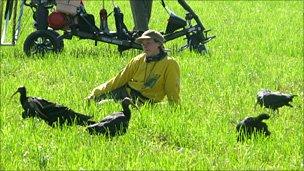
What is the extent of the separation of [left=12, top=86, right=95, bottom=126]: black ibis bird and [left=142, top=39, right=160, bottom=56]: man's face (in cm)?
134

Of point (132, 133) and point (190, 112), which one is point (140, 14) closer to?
point (190, 112)

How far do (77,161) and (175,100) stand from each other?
8.16 feet

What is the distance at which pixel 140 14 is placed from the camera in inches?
520

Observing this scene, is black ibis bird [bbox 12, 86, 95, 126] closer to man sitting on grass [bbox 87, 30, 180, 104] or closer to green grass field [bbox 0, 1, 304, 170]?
green grass field [bbox 0, 1, 304, 170]

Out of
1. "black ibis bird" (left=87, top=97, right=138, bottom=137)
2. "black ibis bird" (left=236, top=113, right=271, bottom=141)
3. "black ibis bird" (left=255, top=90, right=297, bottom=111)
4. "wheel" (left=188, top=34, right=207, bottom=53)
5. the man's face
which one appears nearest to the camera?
"black ibis bird" (left=87, top=97, right=138, bottom=137)

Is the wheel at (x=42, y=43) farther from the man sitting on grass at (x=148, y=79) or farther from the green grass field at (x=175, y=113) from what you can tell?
the man sitting on grass at (x=148, y=79)

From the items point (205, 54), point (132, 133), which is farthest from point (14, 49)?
point (132, 133)

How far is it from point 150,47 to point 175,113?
2.80ft

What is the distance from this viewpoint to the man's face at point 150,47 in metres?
7.57

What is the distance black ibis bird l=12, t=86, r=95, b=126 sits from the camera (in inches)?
259

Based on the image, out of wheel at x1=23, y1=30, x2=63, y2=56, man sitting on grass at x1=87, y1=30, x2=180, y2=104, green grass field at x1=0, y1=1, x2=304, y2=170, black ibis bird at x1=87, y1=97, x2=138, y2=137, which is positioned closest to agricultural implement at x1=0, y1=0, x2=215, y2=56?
wheel at x1=23, y1=30, x2=63, y2=56

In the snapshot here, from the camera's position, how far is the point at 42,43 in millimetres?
11594

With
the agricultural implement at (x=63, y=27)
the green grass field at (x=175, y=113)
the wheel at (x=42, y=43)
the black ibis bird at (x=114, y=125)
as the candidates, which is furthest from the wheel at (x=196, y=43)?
the black ibis bird at (x=114, y=125)

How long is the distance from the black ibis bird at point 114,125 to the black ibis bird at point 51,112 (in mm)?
295
